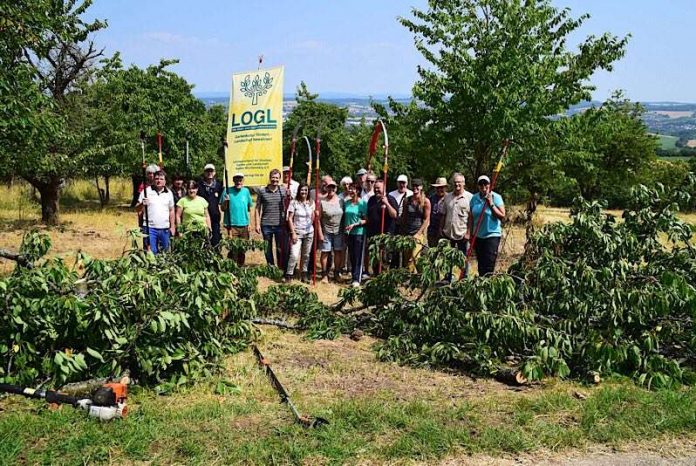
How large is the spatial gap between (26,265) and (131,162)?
1392 cm

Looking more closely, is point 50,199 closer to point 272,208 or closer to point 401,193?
point 272,208

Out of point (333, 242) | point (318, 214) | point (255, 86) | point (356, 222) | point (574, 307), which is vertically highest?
point (255, 86)

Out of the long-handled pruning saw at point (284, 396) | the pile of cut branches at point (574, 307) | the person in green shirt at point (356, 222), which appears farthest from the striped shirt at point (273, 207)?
the long-handled pruning saw at point (284, 396)

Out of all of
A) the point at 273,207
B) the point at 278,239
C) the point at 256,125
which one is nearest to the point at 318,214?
the point at 273,207

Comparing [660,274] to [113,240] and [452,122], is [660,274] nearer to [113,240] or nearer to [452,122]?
[452,122]

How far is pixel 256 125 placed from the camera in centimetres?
970

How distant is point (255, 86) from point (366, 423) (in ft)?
20.5

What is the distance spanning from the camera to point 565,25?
498 inches

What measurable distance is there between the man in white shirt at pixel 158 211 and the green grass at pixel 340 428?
4.07 m

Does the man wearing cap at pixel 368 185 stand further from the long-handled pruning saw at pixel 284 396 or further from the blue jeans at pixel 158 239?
the long-handled pruning saw at pixel 284 396

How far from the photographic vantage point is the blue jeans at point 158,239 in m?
9.10

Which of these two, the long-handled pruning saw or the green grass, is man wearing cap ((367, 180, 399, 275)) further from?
the green grass

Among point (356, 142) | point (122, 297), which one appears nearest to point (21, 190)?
point (356, 142)

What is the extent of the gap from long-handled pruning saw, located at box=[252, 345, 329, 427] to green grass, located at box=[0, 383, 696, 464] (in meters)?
0.08
